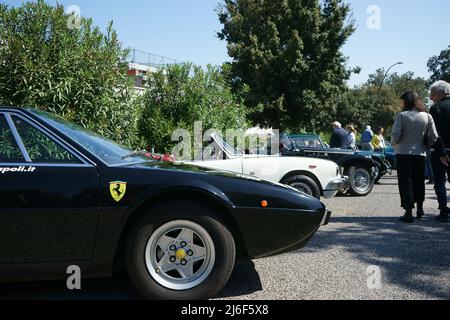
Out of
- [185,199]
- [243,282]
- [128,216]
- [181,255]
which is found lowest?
[243,282]

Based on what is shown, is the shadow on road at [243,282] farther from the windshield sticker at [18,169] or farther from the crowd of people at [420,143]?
the crowd of people at [420,143]

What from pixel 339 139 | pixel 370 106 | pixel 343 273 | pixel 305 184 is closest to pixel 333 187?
pixel 305 184

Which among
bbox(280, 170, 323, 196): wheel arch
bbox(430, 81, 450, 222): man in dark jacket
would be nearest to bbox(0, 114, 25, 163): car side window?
bbox(280, 170, 323, 196): wheel arch

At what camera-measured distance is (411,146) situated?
223 inches

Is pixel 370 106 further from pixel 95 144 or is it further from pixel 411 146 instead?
pixel 95 144

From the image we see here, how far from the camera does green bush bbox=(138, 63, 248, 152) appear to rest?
8.36 metres

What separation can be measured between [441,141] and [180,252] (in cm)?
423

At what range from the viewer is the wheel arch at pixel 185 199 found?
2861 mm

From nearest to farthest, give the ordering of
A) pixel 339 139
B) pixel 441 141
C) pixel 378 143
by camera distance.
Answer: pixel 441 141 → pixel 339 139 → pixel 378 143

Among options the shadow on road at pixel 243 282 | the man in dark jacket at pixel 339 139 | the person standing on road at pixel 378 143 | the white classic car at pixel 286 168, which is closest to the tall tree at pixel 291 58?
the person standing on road at pixel 378 143

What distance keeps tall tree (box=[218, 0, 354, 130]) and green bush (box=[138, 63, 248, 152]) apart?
10895 mm

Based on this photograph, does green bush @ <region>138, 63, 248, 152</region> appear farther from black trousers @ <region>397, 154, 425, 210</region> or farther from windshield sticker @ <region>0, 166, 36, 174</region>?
windshield sticker @ <region>0, 166, 36, 174</region>

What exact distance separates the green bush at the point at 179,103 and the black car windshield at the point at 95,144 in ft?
15.7
